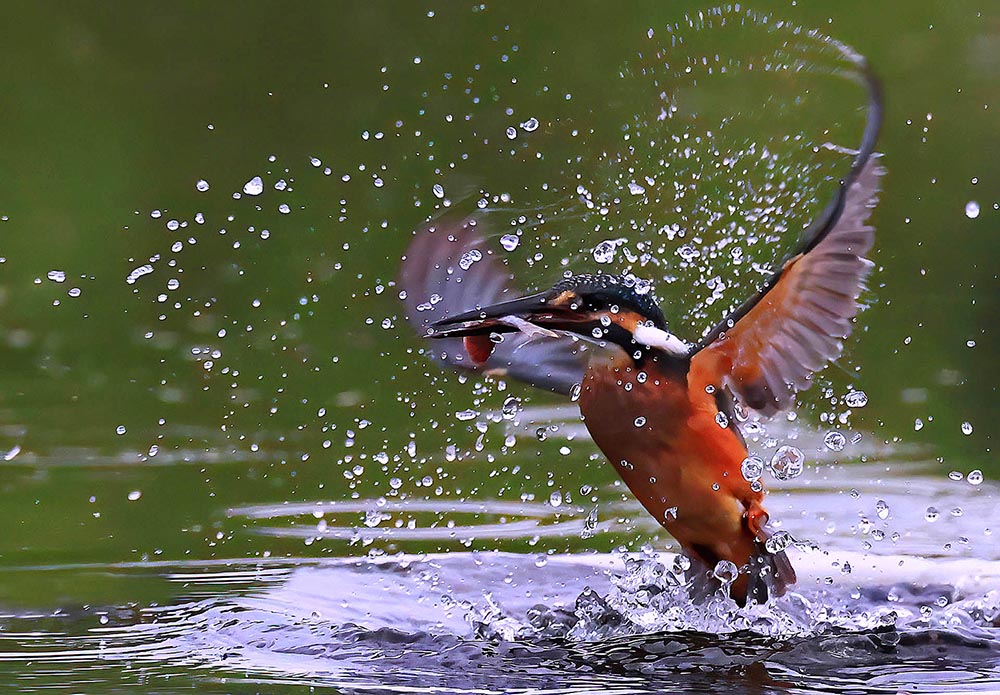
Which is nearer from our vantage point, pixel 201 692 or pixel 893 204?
pixel 201 692

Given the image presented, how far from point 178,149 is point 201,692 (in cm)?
487

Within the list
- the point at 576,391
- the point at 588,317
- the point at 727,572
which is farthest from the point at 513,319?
the point at 727,572

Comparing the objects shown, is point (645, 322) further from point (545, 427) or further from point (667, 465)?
Result: point (545, 427)

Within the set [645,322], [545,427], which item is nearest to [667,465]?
[645,322]

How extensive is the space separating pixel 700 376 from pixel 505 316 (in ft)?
1.34

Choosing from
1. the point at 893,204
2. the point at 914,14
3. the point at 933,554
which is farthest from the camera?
the point at 914,14

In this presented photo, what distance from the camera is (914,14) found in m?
7.74

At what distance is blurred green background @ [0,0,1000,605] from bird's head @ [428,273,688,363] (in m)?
0.53

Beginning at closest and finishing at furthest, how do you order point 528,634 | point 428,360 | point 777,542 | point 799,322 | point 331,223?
1. point 528,634
2. point 799,322
3. point 777,542
4. point 428,360
5. point 331,223

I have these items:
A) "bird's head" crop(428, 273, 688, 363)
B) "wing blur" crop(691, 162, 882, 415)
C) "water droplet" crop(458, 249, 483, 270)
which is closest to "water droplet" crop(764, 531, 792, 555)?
"wing blur" crop(691, 162, 882, 415)

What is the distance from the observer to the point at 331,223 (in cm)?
652

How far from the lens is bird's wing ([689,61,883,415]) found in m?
2.86

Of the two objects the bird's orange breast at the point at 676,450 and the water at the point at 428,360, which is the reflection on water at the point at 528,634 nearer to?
the water at the point at 428,360

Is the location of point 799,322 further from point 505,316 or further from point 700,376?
point 505,316
